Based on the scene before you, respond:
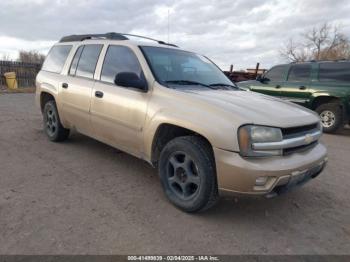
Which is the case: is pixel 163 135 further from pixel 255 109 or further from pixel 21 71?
pixel 21 71

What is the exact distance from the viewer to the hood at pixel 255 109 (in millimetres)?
2957

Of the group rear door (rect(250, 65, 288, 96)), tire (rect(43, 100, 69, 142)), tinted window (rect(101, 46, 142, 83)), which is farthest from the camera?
rear door (rect(250, 65, 288, 96))

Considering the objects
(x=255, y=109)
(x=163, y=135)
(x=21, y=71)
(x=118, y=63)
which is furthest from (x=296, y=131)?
(x=21, y=71)

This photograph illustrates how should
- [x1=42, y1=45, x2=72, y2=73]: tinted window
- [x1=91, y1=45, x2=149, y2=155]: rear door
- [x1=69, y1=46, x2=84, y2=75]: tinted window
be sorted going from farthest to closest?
[x1=42, y1=45, x2=72, y2=73]: tinted window < [x1=69, y1=46, x2=84, y2=75]: tinted window < [x1=91, y1=45, x2=149, y2=155]: rear door

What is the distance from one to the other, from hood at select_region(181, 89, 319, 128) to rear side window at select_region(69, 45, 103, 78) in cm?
173

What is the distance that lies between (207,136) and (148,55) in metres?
1.53

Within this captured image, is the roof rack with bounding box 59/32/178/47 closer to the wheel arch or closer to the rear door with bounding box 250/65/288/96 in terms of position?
the wheel arch

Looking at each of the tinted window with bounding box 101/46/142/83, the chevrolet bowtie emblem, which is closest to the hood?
the chevrolet bowtie emblem

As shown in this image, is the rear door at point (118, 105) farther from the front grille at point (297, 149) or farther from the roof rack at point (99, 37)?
the front grille at point (297, 149)

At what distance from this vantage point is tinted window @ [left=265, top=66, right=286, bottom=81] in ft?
31.4

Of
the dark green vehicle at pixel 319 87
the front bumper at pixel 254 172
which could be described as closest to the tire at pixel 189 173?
the front bumper at pixel 254 172

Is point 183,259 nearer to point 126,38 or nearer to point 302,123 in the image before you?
point 302,123

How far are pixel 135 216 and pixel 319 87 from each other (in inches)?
281

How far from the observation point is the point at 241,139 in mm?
2838
